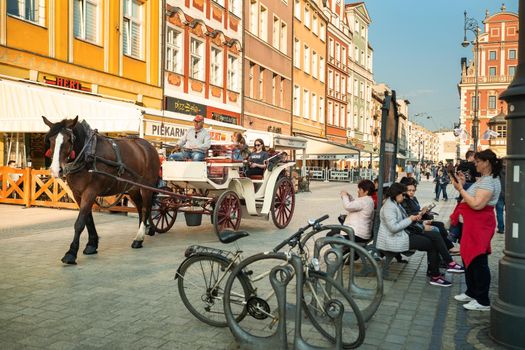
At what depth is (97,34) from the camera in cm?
1762

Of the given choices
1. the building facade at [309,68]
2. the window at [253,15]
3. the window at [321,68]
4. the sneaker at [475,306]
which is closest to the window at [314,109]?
the building facade at [309,68]

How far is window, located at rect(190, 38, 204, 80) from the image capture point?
A: 23686 mm

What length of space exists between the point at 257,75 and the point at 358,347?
27797 mm

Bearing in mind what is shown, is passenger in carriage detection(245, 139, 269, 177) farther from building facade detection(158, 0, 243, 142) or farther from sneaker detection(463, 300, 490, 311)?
building facade detection(158, 0, 243, 142)

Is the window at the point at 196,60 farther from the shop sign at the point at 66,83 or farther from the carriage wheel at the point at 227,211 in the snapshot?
the carriage wheel at the point at 227,211

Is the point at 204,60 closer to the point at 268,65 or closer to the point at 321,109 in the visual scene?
the point at 268,65

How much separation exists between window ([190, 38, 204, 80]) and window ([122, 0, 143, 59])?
3838mm

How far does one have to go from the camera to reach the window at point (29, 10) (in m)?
14.5

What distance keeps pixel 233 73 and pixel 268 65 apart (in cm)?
494

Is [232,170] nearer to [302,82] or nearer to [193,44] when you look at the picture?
[193,44]

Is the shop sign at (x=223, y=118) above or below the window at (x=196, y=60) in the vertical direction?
below

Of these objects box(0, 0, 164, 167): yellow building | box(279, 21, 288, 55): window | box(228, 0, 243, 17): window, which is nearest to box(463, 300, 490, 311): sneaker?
box(0, 0, 164, 167): yellow building

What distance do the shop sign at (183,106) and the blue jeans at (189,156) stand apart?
40.2 ft

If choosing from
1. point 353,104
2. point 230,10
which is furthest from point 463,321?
point 353,104
